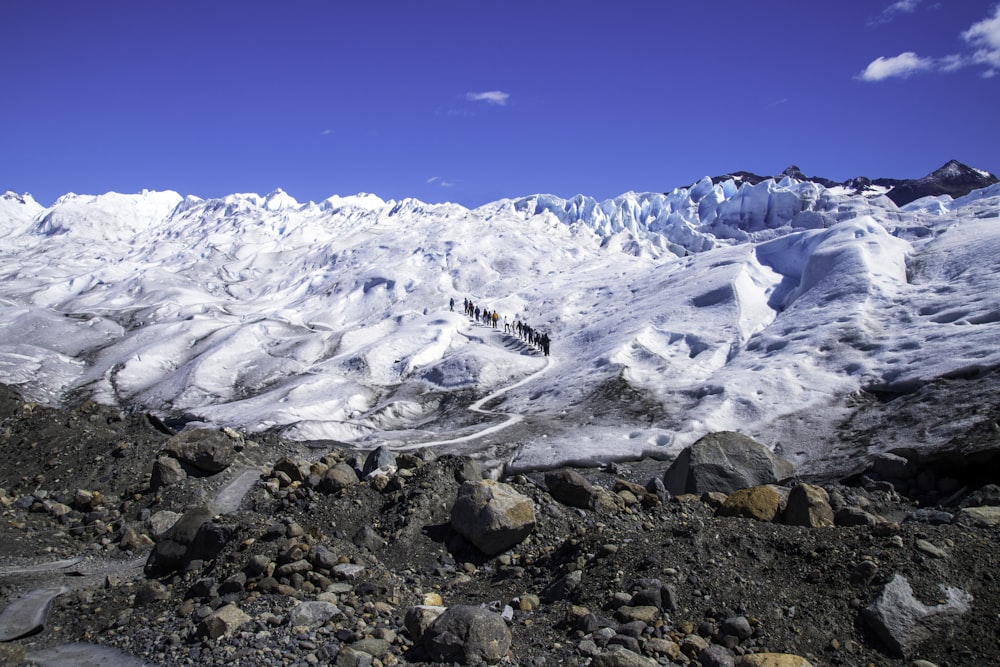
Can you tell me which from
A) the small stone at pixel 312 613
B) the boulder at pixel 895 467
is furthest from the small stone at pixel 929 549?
the boulder at pixel 895 467

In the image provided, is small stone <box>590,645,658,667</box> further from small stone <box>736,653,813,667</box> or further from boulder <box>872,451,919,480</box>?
boulder <box>872,451,919,480</box>

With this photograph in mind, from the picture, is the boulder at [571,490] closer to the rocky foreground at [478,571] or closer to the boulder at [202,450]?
the rocky foreground at [478,571]

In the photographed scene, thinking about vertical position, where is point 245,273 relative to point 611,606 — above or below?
above

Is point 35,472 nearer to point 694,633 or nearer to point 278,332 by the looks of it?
point 694,633

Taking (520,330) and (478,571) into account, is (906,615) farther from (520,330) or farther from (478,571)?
(520,330)

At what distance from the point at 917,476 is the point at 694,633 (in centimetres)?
1326

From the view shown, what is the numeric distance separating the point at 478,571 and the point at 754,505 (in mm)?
Result: 5431

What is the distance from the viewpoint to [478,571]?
11.5 metres

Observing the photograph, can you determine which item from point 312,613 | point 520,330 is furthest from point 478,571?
A: point 520,330

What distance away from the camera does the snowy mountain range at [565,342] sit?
28422mm

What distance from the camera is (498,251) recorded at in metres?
113

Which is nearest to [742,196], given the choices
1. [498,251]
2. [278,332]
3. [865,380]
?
[498,251]

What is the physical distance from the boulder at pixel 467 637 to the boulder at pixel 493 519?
11.3 ft

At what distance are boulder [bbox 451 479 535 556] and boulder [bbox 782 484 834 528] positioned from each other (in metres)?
4.86
